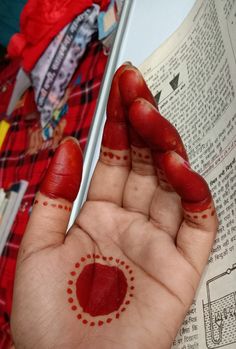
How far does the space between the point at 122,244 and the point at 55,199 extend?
111 mm

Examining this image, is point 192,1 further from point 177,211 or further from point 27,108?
point 27,108

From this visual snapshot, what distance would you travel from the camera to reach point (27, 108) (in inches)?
54.8

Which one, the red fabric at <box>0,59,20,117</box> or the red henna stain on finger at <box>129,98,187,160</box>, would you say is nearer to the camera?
the red henna stain on finger at <box>129,98,187,160</box>

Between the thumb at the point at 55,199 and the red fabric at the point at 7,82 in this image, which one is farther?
the red fabric at the point at 7,82

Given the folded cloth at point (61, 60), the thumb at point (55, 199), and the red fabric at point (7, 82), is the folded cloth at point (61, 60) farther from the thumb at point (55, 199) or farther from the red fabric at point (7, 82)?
the thumb at point (55, 199)

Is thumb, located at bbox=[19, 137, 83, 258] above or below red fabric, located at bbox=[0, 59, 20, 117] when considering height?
below

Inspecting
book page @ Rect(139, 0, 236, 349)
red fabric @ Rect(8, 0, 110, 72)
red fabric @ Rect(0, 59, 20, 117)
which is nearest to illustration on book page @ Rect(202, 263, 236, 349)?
book page @ Rect(139, 0, 236, 349)

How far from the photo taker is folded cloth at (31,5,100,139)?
119 centimetres

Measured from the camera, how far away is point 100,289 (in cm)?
51

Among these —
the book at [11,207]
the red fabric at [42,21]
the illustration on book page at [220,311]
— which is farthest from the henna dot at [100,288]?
the red fabric at [42,21]

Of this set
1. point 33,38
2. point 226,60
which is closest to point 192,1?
point 226,60

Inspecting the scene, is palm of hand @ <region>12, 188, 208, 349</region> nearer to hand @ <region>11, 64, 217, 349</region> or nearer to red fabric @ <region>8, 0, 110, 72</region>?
hand @ <region>11, 64, 217, 349</region>

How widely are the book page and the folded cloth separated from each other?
0.52 m

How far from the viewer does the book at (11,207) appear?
1164mm
